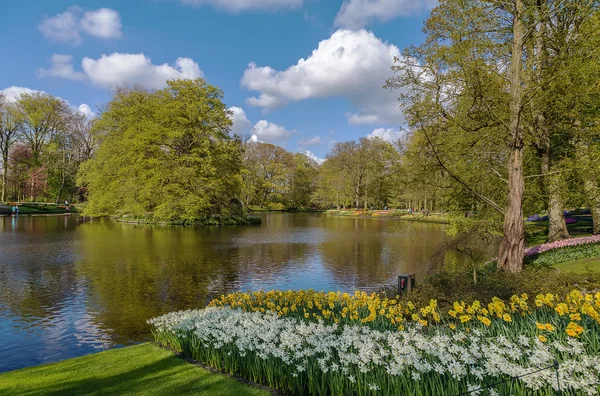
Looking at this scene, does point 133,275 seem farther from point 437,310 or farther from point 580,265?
point 580,265

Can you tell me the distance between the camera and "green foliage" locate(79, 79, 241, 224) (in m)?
37.2

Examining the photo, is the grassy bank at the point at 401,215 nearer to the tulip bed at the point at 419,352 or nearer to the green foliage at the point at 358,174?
the green foliage at the point at 358,174

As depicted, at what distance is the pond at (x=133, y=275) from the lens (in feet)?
29.8

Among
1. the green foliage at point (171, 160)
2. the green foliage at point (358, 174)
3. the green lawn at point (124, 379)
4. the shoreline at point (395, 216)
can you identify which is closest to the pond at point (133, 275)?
the green lawn at point (124, 379)

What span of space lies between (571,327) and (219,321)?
528 cm

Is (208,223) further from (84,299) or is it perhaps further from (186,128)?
(84,299)

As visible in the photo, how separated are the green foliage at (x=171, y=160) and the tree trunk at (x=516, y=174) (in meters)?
30.4

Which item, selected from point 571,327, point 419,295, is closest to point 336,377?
point 571,327

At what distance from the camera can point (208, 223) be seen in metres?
40.0

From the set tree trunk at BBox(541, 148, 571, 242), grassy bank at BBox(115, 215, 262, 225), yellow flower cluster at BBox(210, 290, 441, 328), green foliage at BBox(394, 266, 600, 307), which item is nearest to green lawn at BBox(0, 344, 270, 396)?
yellow flower cluster at BBox(210, 290, 441, 328)

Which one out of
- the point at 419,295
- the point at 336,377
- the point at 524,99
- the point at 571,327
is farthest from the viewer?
the point at 524,99

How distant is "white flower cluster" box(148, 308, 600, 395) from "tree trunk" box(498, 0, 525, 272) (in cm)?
680

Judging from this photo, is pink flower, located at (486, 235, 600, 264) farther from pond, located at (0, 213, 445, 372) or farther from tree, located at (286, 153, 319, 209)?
tree, located at (286, 153, 319, 209)

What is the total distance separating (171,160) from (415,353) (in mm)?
37169
